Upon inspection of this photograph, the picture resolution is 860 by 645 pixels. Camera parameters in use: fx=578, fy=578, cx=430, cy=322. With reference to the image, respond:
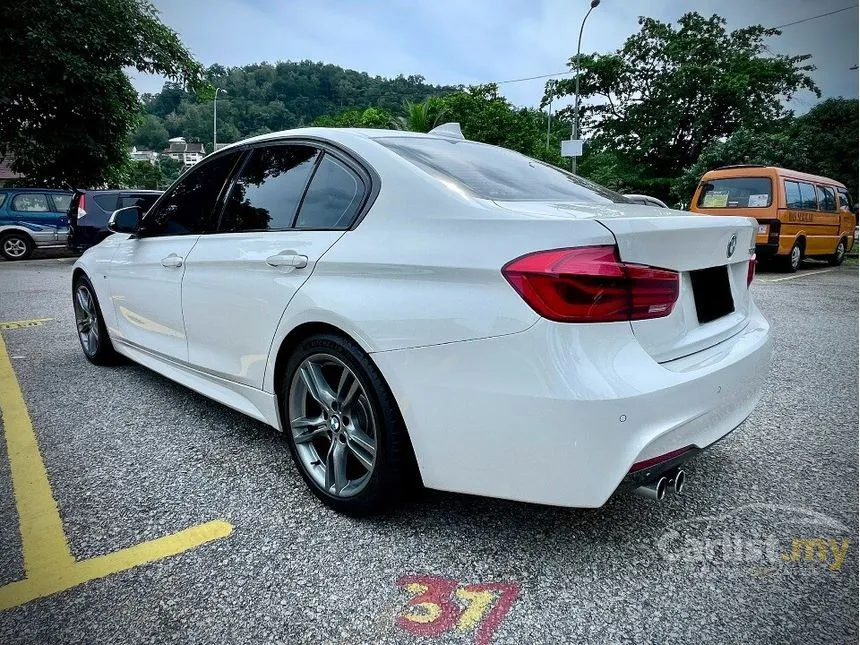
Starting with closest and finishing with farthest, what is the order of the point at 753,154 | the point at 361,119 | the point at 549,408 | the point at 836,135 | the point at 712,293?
the point at 549,408 → the point at 712,293 → the point at 753,154 → the point at 836,135 → the point at 361,119

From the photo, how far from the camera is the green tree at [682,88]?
86.2 feet

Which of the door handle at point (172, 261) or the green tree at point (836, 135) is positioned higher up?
the green tree at point (836, 135)

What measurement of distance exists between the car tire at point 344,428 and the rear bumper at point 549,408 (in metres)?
0.09

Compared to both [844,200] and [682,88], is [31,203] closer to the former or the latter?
[844,200]

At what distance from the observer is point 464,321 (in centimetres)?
177

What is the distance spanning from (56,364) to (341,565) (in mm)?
3585

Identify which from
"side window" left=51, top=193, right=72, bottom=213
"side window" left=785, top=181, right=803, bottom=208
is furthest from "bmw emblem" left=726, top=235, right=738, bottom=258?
"side window" left=51, top=193, right=72, bottom=213

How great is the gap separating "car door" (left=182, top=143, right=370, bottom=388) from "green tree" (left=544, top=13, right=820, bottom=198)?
27.7 metres

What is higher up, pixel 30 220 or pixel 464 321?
pixel 30 220

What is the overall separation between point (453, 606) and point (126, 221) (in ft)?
9.98

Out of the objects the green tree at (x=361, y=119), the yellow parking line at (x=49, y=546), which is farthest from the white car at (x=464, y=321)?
the green tree at (x=361, y=119)

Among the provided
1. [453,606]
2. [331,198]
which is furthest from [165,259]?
[453,606]

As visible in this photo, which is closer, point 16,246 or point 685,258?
point 685,258

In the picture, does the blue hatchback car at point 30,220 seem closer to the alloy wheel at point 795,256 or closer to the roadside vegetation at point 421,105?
the roadside vegetation at point 421,105
